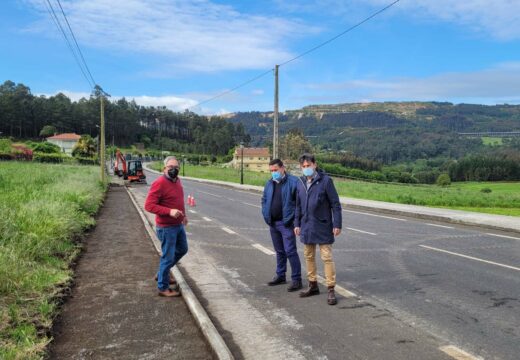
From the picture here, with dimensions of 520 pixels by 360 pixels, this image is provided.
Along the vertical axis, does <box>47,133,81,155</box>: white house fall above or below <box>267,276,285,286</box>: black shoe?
above

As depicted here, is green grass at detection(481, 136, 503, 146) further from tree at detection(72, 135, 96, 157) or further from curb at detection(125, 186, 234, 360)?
curb at detection(125, 186, 234, 360)

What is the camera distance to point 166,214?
6238mm

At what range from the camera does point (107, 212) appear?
18.2 meters

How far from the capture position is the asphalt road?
4.64 metres

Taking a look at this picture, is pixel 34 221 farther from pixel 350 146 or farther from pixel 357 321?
pixel 350 146

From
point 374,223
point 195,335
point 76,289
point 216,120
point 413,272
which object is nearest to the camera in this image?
point 195,335

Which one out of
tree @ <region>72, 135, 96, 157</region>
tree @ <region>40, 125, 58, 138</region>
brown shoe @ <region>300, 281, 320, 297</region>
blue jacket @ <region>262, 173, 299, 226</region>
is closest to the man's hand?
blue jacket @ <region>262, 173, 299, 226</region>

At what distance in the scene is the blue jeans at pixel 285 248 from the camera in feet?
22.5

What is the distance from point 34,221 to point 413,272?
744 centimetres

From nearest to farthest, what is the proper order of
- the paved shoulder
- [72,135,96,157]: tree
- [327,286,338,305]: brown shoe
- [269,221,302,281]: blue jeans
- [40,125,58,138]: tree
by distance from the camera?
the paved shoulder, [327,286,338,305]: brown shoe, [269,221,302,281]: blue jeans, [72,135,96,157]: tree, [40,125,58,138]: tree

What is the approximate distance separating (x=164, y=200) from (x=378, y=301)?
10.4 feet

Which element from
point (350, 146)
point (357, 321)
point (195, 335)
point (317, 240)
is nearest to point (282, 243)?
point (317, 240)

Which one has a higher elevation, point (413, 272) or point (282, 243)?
point (282, 243)

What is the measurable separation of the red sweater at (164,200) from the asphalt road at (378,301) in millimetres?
1211
